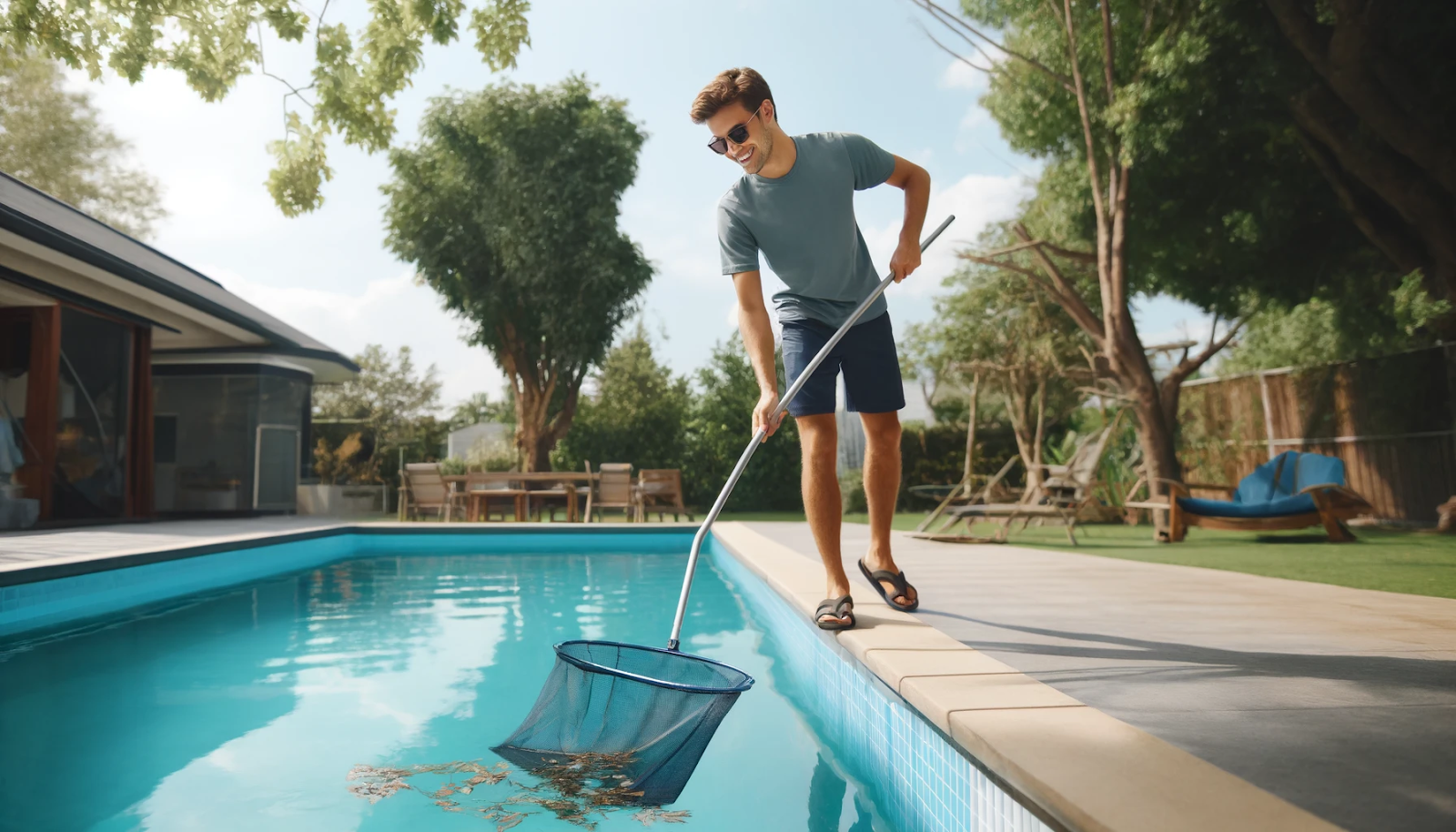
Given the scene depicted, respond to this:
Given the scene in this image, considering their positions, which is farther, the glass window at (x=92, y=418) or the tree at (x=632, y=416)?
the tree at (x=632, y=416)

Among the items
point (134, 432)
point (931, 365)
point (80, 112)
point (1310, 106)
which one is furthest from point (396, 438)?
point (1310, 106)

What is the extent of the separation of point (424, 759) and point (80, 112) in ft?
83.2

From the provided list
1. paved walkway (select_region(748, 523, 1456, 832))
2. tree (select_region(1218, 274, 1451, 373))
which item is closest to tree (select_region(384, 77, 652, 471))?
tree (select_region(1218, 274, 1451, 373))

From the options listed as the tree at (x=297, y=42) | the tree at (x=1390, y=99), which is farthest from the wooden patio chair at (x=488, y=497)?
the tree at (x=1390, y=99)

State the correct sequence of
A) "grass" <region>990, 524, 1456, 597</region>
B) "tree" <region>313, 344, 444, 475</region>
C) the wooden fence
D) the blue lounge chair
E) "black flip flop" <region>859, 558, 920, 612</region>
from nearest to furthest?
"black flip flop" <region>859, 558, 920, 612</region>
"grass" <region>990, 524, 1456, 597</region>
the blue lounge chair
the wooden fence
"tree" <region>313, 344, 444, 475</region>

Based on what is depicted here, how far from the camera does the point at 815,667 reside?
3.00m

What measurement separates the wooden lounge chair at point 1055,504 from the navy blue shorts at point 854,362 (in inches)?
163

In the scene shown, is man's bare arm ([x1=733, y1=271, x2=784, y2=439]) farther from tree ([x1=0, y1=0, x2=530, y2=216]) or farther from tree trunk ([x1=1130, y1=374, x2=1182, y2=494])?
tree trunk ([x1=1130, y1=374, x2=1182, y2=494])

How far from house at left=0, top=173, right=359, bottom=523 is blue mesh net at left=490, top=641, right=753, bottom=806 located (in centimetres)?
738

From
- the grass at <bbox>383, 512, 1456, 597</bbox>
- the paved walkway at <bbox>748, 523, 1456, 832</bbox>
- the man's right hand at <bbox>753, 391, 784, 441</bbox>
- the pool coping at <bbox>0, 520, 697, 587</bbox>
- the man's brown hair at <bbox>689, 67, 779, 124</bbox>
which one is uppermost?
the man's brown hair at <bbox>689, 67, 779, 124</bbox>

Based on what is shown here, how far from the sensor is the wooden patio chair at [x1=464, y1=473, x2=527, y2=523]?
10656 millimetres

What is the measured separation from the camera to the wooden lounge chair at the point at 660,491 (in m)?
10.6

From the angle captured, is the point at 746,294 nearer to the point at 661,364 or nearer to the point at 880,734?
the point at 880,734

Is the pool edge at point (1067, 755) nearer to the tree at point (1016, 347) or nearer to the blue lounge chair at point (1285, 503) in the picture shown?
the blue lounge chair at point (1285, 503)
